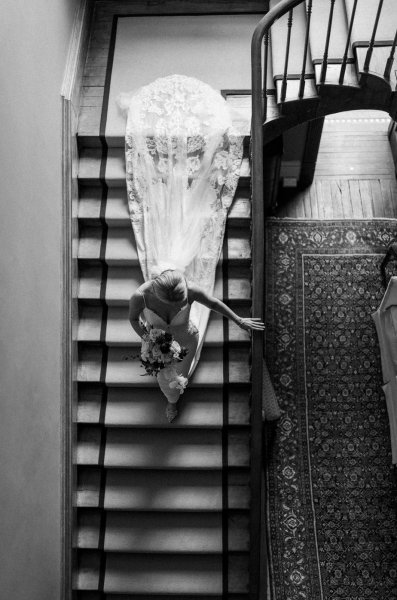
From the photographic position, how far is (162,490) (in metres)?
4.30

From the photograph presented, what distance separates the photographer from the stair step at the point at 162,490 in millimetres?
4246

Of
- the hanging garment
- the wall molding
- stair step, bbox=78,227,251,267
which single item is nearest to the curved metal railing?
stair step, bbox=78,227,251,267

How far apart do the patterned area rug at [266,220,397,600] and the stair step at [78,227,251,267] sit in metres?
1.25

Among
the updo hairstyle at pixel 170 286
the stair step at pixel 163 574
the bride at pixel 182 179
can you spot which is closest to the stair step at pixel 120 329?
the bride at pixel 182 179

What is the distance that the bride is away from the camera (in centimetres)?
428

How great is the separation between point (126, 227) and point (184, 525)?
88.0 inches

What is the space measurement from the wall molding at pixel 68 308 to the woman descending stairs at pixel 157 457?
137mm

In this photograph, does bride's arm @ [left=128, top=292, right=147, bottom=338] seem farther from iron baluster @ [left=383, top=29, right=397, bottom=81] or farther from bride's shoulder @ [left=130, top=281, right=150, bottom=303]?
iron baluster @ [left=383, top=29, right=397, bottom=81]

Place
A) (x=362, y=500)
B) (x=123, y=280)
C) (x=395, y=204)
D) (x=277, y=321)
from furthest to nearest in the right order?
(x=395, y=204)
(x=277, y=321)
(x=362, y=500)
(x=123, y=280)

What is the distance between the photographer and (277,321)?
18.3 ft

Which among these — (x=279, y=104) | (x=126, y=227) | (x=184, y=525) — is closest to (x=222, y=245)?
(x=126, y=227)

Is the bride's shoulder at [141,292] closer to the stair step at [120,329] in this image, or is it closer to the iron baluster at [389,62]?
the stair step at [120,329]

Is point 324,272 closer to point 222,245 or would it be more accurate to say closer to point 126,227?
point 222,245

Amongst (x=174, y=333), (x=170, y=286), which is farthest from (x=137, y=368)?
(x=170, y=286)
